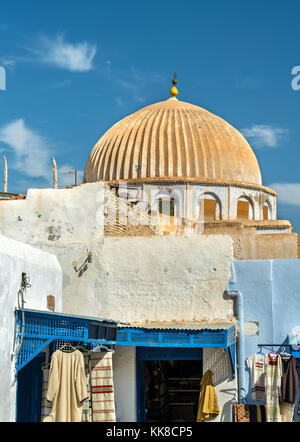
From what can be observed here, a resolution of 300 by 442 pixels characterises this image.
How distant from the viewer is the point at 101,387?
12.2m

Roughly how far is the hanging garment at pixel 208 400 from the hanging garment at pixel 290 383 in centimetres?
127

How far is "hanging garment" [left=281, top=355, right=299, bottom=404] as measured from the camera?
41.7ft

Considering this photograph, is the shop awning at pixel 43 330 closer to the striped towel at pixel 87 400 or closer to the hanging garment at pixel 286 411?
the striped towel at pixel 87 400

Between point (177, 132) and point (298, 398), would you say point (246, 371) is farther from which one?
point (177, 132)

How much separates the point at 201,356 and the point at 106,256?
271cm

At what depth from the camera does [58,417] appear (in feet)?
36.2

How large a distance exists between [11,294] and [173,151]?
1053 centimetres

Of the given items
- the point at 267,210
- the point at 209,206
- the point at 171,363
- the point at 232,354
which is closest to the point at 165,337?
the point at 232,354

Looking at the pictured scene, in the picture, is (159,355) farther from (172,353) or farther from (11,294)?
(11,294)

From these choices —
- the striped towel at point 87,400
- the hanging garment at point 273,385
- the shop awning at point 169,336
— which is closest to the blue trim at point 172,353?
the shop awning at point 169,336

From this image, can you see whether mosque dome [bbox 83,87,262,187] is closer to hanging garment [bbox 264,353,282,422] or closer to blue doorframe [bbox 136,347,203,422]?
blue doorframe [bbox 136,347,203,422]

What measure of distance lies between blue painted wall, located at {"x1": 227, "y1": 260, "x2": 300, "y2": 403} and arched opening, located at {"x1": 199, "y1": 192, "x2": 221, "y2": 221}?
6549 mm

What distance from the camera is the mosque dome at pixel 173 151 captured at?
2044cm

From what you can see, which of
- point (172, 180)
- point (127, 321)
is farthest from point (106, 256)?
point (172, 180)
